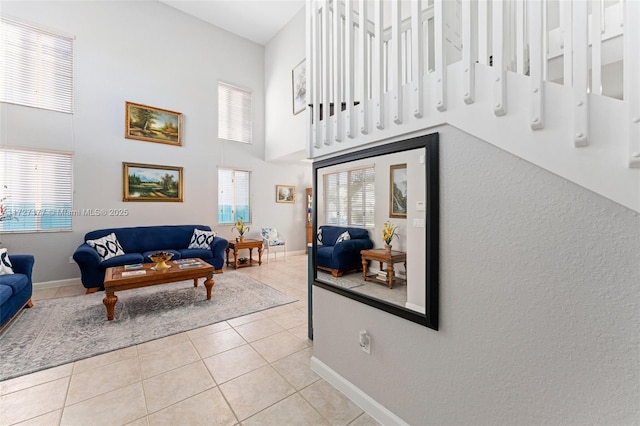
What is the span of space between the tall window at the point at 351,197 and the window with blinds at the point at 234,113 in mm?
5036

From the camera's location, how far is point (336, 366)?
6.01 ft

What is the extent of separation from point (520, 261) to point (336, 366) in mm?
1385

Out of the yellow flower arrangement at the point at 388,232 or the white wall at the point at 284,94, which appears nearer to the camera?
the yellow flower arrangement at the point at 388,232

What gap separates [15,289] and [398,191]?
12.9 feet

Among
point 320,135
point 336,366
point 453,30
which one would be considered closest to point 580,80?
point 320,135

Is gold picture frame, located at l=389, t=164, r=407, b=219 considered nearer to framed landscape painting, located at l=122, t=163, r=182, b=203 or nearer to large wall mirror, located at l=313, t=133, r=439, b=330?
large wall mirror, located at l=313, t=133, r=439, b=330

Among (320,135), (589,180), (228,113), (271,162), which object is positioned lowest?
(589,180)

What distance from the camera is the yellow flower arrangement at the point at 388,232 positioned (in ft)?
4.88

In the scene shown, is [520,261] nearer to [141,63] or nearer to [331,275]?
[331,275]

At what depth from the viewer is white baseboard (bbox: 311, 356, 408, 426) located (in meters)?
1.48

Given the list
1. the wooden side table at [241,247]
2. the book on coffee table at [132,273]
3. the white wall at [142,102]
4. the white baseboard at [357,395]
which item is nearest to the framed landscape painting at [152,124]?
the white wall at [142,102]

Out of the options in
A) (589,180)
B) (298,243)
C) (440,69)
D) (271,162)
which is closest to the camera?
(589,180)

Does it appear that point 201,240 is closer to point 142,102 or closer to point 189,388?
point 142,102

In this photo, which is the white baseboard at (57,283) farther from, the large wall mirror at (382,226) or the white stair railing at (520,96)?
the white stair railing at (520,96)
